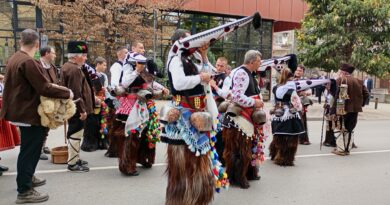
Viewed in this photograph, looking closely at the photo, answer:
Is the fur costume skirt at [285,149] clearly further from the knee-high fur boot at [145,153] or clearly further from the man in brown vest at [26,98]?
the man in brown vest at [26,98]

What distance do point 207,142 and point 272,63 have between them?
7.80ft

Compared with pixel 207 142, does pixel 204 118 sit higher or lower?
higher

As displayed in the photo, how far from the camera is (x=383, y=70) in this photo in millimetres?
15727

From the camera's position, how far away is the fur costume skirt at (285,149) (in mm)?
6926

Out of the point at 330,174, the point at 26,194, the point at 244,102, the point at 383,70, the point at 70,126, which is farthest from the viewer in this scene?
the point at 383,70

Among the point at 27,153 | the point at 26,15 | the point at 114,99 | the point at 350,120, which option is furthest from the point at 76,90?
the point at 26,15

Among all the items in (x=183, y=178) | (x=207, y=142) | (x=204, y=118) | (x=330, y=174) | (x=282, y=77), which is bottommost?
(x=330, y=174)

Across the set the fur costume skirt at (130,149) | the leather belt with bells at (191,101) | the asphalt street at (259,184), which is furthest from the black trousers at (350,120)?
the leather belt with bells at (191,101)

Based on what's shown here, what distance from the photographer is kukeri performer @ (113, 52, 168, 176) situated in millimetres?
5848

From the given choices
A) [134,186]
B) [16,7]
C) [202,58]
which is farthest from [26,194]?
[16,7]

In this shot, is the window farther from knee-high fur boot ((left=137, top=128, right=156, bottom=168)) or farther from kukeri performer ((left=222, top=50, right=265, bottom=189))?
kukeri performer ((left=222, top=50, right=265, bottom=189))

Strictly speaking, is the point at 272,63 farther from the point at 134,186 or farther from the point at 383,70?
the point at 383,70

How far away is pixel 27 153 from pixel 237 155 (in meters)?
2.88

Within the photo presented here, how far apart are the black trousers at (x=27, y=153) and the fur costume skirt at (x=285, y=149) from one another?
4288 mm
